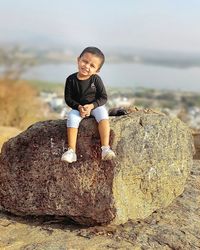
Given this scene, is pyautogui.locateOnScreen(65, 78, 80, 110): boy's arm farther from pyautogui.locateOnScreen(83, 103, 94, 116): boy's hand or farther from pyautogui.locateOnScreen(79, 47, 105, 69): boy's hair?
pyautogui.locateOnScreen(79, 47, 105, 69): boy's hair

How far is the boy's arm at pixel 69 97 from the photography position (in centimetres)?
565

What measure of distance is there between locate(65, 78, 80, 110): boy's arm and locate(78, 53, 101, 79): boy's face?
0.75 feet

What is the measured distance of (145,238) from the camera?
5.64 metres

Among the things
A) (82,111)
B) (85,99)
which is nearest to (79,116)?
(82,111)

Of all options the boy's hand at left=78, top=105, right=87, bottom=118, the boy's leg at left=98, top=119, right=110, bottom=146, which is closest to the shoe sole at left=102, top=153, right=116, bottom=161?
the boy's leg at left=98, top=119, right=110, bottom=146

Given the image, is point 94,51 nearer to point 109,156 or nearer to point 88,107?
point 88,107

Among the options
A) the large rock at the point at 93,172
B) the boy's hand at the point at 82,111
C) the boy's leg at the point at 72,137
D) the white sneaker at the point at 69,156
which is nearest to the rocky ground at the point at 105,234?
the large rock at the point at 93,172

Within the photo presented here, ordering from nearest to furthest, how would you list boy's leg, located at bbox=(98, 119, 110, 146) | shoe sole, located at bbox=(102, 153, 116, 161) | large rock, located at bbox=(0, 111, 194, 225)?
shoe sole, located at bbox=(102, 153, 116, 161)
boy's leg, located at bbox=(98, 119, 110, 146)
large rock, located at bbox=(0, 111, 194, 225)

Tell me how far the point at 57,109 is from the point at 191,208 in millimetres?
16441

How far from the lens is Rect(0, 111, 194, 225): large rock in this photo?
5.67m

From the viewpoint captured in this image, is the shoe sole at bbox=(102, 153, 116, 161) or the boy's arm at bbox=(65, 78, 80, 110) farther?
the boy's arm at bbox=(65, 78, 80, 110)

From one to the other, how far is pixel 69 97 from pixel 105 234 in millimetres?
1701

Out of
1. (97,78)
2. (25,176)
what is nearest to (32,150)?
(25,176)

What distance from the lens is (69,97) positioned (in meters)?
5.67
